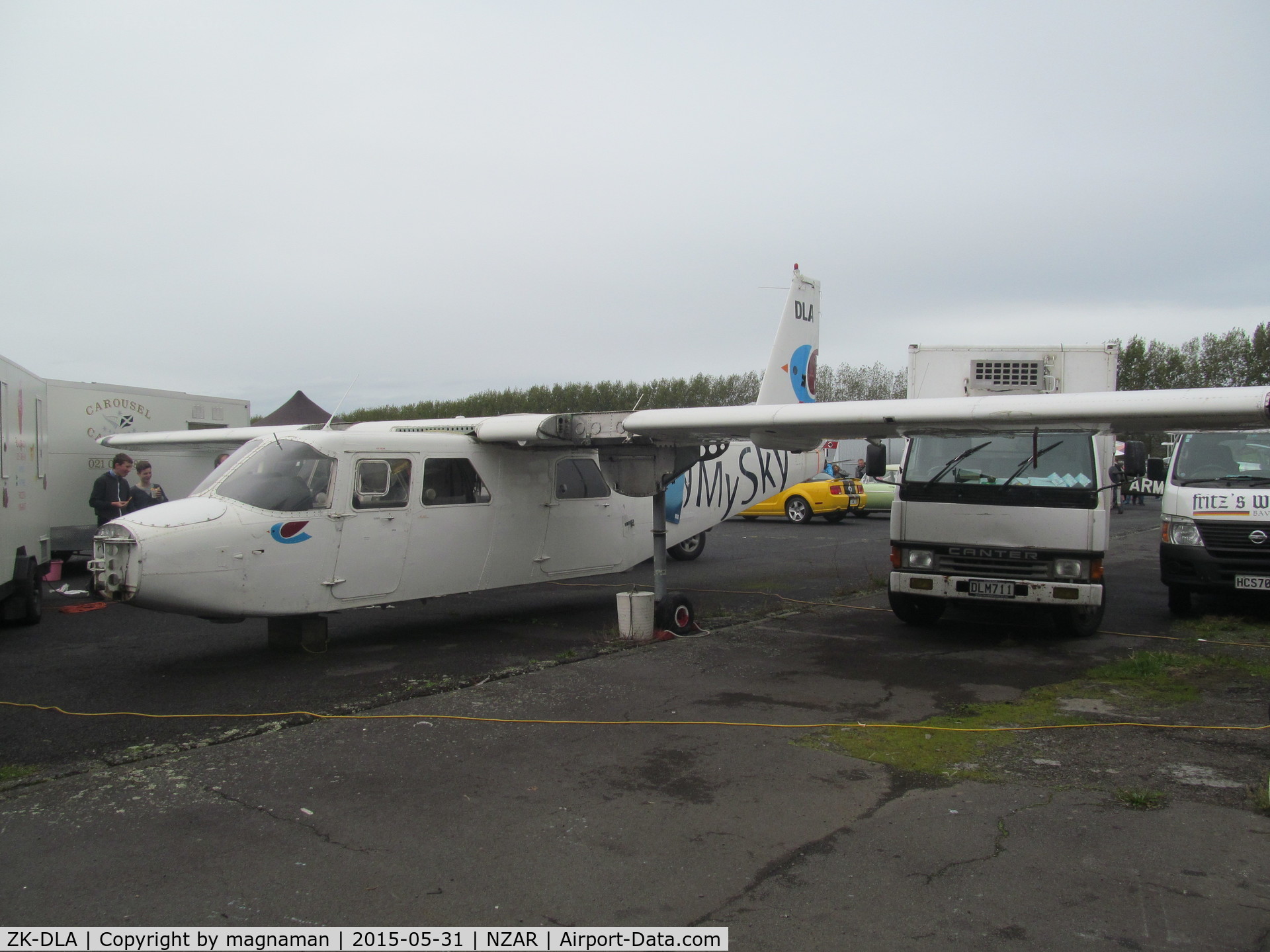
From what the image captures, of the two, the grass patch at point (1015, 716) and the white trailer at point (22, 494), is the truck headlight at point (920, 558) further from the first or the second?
the white trailer at point (22, 494)

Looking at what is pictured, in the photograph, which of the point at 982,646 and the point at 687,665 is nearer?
the point at 687,665

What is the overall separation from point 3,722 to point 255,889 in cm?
391

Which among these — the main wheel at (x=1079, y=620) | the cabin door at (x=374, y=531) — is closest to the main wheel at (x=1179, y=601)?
the main wheel at (x=1079, y=620)

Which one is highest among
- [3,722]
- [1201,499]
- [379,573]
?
[1201,499]

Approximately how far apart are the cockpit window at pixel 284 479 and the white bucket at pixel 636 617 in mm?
3166

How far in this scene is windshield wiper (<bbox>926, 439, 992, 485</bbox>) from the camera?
31.2 feet

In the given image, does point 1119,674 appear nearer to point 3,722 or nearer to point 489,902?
point 489,902

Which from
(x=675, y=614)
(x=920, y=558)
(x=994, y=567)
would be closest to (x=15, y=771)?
(x=675, y=614)

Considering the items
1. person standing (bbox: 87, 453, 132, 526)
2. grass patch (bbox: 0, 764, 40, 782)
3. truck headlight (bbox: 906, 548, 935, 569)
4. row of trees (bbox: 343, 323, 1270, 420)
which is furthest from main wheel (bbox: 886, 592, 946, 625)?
row of trees (bbox: 343, 323, 1270, 420)

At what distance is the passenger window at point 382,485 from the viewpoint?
8305 mm

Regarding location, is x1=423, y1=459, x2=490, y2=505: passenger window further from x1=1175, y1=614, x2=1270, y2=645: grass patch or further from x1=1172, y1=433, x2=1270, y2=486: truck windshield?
x1=1172, y1=433, x2=1270, y2=486: truck windshield

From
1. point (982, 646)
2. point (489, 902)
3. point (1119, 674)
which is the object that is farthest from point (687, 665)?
point (489, 902)

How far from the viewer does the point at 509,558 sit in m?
9.65

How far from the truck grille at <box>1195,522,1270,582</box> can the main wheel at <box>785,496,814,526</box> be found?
15824mm
